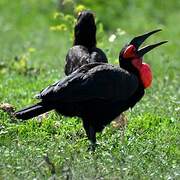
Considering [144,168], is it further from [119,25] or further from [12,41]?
[119,25]

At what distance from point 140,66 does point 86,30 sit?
1.90 m

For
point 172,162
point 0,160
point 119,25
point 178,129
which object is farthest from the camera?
point 119,25

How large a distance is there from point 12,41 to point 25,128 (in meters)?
7.99

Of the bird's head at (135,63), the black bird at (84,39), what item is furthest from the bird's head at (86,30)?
the bird's head at (135,63)

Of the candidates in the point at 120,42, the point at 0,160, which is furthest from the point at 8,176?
the point at 120,42

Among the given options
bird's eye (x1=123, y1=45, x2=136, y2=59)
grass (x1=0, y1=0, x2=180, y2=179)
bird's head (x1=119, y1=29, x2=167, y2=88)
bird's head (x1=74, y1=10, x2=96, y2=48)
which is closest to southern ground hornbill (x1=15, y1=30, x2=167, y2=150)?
bird's head (x1=119, y1=29, x2=167, y2=88)

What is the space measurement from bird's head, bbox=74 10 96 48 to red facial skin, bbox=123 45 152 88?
167cm

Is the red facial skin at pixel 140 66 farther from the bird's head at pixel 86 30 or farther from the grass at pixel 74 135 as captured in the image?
the bird's head at pixel 86 30

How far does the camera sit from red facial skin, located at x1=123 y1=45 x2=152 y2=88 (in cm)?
877

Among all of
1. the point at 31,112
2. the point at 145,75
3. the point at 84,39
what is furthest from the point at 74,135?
the point at 84,39

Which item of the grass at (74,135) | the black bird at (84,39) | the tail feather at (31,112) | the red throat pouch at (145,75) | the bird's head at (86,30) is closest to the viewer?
the grass at (74,135)

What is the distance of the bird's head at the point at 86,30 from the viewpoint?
1052cm

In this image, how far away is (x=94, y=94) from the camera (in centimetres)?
849

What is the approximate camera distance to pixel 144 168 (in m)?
7.70
